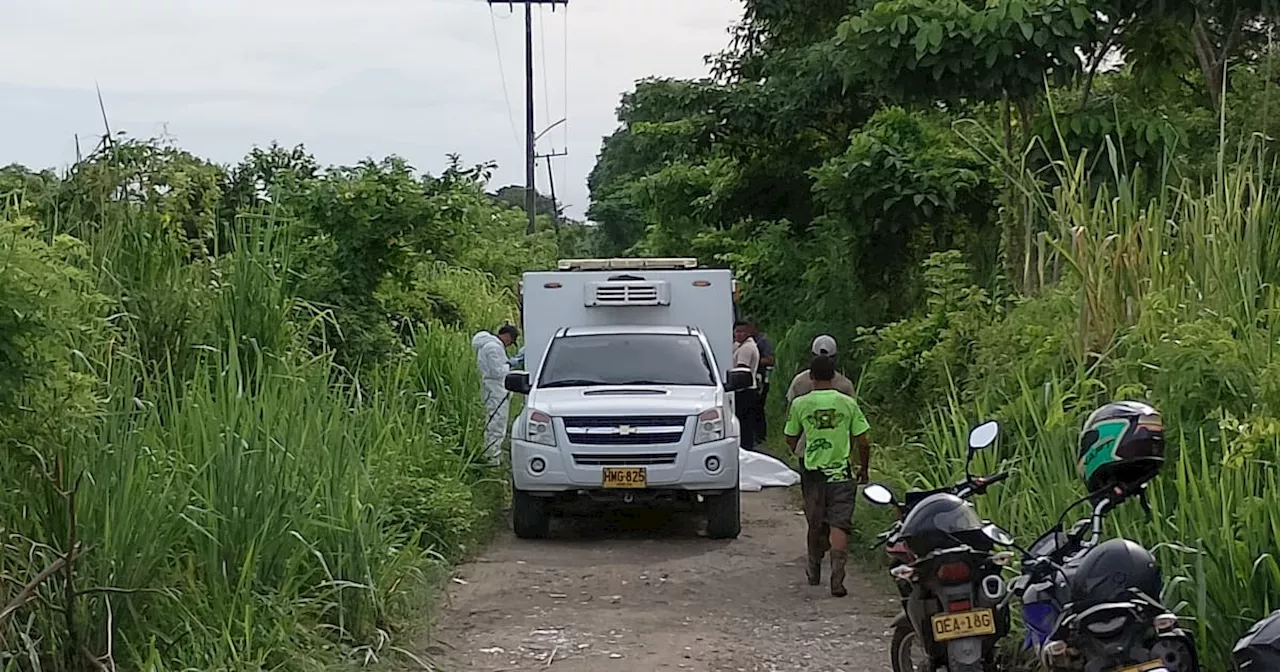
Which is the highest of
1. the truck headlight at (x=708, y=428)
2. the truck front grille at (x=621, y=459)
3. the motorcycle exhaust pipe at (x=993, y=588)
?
the motorcycle exhaust pipe at (x=993, y=588)

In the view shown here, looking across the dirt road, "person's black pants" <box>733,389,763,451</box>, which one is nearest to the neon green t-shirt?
the dirt road

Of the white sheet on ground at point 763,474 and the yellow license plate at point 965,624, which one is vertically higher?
the yellow license plate at point 965,624

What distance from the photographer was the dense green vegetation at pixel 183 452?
5676mm

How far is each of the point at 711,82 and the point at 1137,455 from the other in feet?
46.9

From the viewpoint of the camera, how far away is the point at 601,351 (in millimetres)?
12805

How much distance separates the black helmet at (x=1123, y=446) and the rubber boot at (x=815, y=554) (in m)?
4.55

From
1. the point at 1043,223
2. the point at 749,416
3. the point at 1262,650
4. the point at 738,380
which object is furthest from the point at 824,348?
the point at 749,416

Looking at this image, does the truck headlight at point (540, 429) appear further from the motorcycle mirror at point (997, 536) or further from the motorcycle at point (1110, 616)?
the motorcycle at point (1110, 616)

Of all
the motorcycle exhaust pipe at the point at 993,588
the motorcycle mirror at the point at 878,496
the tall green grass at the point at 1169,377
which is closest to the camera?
the tall green grass at the point at 1169,377

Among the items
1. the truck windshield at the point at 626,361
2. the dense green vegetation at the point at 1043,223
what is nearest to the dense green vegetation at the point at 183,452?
the truck windshield at the point at 626,361

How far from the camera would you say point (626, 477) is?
1138 centimetres

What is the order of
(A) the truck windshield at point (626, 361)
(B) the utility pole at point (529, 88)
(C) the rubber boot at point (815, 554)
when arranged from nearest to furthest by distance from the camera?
(C) the rubber boot at point (815, 554), (A) the truck windshield at point (626, 361), (B) the utility pole at point (529, 88)

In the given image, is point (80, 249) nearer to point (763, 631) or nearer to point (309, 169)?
point (763, 631)

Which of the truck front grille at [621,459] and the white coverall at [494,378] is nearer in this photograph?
the truck front grille at [621,459]
